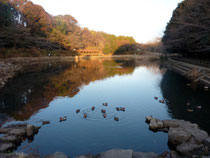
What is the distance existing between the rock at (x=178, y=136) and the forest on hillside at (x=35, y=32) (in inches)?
1047

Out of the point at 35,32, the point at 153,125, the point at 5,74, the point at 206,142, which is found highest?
the point at 35,32

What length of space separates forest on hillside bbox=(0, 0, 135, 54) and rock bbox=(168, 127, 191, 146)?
A: 26.6 metres

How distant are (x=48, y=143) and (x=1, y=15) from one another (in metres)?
29.8

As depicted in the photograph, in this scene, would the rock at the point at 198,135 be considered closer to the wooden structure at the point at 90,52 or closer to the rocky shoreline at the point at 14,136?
the rocky shoreline at the point at 14,136

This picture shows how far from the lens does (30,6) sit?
38969 millimetres

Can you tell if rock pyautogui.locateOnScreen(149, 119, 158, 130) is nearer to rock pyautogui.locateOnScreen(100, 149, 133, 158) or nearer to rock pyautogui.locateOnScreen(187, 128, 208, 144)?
rock pyautogui.locateOnScreen(187, 128, 208, 144)

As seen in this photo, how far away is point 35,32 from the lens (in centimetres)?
3728

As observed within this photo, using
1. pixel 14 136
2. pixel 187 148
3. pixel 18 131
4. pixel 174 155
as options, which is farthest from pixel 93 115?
pixel 187 148

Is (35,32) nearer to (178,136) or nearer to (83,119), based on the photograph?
(83,119)

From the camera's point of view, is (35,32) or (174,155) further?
(35,32)

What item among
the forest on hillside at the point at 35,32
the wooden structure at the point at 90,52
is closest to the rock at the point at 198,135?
the forest on hillside at the point at 35,32

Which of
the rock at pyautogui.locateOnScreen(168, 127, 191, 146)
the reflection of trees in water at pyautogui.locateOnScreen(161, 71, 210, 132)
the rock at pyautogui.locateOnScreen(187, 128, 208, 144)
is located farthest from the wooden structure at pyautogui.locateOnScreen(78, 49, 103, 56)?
the rock at pyautogui.locateOnScreen(187, 128, 208, 144)

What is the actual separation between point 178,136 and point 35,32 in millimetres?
39042

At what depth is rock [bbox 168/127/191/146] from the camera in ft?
15.2
